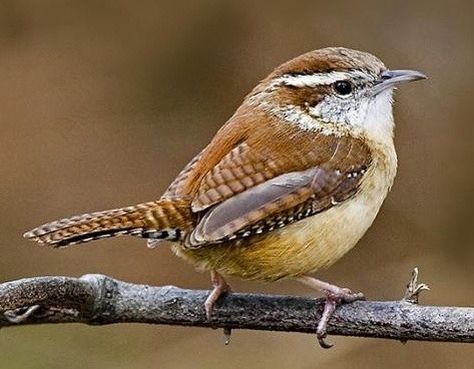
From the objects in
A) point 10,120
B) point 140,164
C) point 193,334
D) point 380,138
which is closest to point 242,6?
point 140,164

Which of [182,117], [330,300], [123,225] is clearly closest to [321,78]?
[330,300]

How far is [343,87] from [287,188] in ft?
1.92

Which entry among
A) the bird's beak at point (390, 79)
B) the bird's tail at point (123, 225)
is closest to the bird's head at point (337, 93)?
the bird's beak at point (390, 79)

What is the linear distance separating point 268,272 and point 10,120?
5.04 metres

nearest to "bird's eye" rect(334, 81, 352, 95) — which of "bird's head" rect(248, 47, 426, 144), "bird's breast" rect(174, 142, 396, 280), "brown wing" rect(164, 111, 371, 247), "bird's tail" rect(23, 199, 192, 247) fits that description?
"bird's head" rect(248, 47, 426, 144)

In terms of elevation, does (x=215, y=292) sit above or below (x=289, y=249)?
below

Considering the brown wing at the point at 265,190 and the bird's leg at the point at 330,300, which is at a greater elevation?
the brown wing at the point at 265,190

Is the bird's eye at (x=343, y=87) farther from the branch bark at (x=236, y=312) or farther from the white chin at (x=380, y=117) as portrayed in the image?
the branch bark at (x=236, y=312)

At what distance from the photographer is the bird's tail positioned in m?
3.51

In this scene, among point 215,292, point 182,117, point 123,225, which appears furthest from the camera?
point 182,117

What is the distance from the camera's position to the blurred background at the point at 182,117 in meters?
7.34

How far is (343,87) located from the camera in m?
4.21

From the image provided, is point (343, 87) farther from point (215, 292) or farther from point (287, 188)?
point (215, 292)

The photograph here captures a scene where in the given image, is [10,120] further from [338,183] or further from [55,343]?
[338,183]
